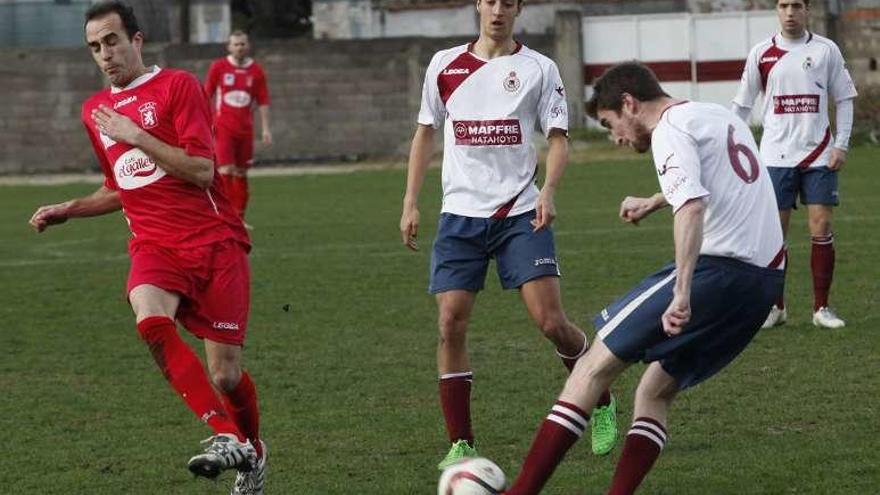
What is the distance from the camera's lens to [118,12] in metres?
6.84

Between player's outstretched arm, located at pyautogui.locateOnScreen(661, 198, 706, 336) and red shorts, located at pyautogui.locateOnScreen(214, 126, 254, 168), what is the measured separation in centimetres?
1428

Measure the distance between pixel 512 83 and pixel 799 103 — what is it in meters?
4.24

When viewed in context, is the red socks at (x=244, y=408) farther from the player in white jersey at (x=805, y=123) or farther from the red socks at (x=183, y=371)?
the player in white jersey at (x=805, y=123)

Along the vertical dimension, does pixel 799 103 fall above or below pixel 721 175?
below

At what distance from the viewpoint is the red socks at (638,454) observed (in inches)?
238

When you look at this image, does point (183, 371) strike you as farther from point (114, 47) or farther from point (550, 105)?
point (550, 105)

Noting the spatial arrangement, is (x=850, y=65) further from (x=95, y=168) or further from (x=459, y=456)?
(x=459, y=456)

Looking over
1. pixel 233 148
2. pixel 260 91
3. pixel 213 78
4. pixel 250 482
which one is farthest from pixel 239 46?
pixel 250 482

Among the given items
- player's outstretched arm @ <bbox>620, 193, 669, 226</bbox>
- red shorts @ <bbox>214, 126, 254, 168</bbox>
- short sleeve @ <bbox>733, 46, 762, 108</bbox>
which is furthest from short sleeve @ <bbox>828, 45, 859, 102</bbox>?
red shorts @ <bbox>214, 126, 254, 168</bbox>

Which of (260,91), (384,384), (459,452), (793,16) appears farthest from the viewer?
(260,91)

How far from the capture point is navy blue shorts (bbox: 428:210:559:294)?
293 inches

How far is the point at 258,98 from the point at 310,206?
1.75 m

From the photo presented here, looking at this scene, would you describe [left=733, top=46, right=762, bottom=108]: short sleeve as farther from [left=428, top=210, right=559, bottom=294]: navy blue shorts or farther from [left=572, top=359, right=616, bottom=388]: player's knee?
[left=572, top=359, right=616, bottom=388]: player's knee

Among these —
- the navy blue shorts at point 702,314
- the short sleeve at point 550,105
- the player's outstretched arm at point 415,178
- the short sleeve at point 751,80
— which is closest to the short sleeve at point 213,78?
the short sleeve at point 751,80
